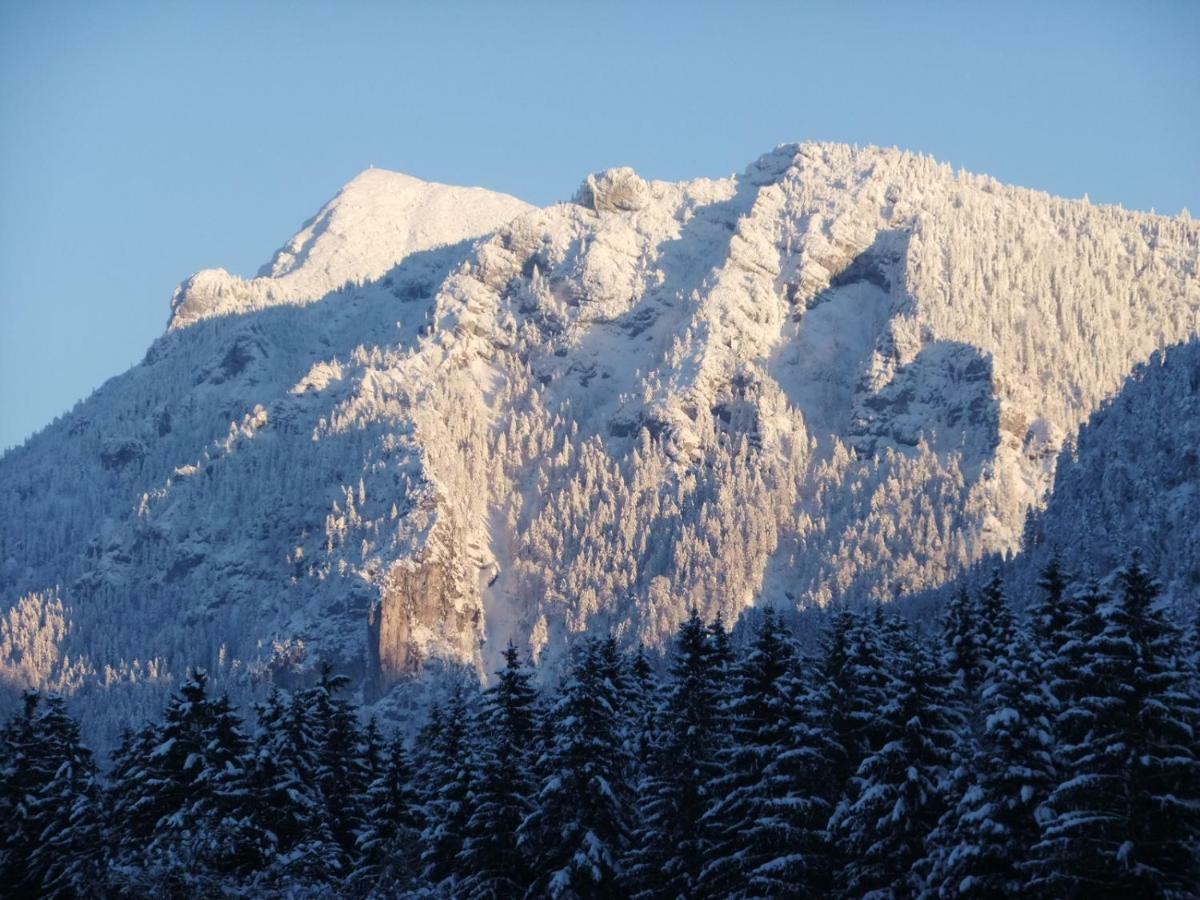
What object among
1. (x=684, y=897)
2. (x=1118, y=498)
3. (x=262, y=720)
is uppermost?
(x=1118, y=498)

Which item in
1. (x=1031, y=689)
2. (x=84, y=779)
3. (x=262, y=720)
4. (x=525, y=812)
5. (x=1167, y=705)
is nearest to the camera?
(x=1167, y=705)

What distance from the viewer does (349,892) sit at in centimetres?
8331

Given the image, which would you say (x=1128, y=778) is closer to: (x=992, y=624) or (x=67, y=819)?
(x=992, y=624)

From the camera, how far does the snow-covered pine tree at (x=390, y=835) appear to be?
8688 cm

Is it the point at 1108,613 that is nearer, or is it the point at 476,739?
the point at 1108,613

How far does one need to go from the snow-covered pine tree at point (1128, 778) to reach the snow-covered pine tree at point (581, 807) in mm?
22862

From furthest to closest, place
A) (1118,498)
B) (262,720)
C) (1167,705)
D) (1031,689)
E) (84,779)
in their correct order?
(1118,498)
(262,720)
(84,779)
(1031,689)
(1167,705)

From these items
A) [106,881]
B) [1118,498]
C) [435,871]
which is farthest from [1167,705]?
[1118,498]

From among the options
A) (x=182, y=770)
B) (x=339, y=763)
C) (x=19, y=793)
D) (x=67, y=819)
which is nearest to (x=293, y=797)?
(x=182, y=770)

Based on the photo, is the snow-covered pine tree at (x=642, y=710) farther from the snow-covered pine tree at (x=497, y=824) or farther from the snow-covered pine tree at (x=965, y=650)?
the snow-covered pine tree at (x=965, y=650)

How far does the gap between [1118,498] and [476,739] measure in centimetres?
10013

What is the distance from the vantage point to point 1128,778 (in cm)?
6081

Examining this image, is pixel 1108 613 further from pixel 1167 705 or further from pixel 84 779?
pixel 84 779

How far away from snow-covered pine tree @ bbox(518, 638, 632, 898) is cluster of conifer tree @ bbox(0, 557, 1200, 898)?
0.44ft
